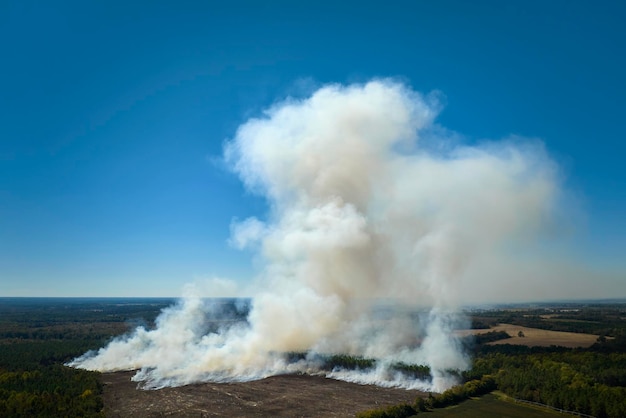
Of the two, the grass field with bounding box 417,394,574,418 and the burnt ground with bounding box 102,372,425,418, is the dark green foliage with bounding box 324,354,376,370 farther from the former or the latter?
the grass field with bounding box 417,394,574,418

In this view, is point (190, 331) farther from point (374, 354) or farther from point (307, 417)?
point (307, 417)

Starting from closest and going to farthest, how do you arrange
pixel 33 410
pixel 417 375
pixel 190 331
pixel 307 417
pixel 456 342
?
pixel 33 410, pixel 307 417, pixel 417 375, pixel 456 342, pixel 190 331

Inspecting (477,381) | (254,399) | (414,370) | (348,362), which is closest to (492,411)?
(477,381)

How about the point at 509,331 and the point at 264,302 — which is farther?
the point at 509,331

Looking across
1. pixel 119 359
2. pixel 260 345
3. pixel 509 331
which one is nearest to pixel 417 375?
pixel 260 345

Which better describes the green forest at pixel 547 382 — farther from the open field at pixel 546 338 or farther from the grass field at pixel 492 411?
the open field at pixel 546 338

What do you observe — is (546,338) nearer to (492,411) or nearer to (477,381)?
(477,381)
